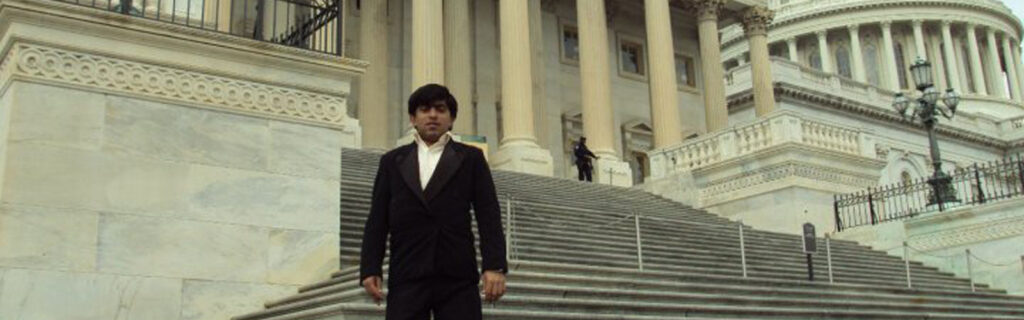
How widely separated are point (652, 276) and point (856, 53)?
232 feet

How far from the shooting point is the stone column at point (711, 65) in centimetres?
3428

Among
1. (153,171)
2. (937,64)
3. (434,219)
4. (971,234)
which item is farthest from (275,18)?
(937,64)

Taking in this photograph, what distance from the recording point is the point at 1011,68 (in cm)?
8288

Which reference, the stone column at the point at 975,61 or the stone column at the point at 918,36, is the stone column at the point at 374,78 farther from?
the stone column at the point at 975,61

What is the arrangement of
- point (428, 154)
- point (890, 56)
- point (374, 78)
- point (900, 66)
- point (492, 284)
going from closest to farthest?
1. point (492, 284)
2. point (428, 154)
3. point (374, 78)
4. point (890, 56)
5. point (900, 66)


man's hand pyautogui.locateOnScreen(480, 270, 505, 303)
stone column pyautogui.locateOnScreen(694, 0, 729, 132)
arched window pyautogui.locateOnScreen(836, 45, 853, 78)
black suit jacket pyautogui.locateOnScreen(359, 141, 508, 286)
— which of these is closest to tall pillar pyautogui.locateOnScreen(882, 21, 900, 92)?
arched window pyautogui.locateOnScreen(836, 45, 853, 78)

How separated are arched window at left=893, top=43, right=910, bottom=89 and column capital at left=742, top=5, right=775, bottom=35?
44.5m

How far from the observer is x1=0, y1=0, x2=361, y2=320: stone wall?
27.9ft

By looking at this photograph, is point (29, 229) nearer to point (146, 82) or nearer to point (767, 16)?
point (146, 82)

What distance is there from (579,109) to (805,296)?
23812 millimetres

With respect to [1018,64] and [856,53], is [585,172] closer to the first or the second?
[856,53]

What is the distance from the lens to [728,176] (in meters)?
23.3

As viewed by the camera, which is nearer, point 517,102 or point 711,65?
point 517,102

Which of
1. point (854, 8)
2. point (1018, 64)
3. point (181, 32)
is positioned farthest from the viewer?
point (1018, 64)
